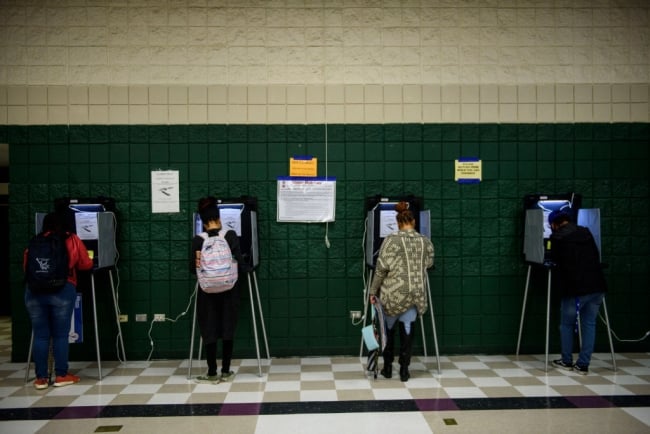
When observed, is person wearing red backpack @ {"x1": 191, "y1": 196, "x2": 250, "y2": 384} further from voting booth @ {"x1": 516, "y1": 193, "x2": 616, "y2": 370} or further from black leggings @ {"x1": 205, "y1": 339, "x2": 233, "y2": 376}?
voting booth @ {"x1": 516, "y1": 193, "x2": 616, "y2": 370}

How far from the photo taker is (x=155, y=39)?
4984 millimetres

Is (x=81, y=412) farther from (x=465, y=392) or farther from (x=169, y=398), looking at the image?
(x=465, y=392)

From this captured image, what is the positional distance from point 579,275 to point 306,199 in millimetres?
2381

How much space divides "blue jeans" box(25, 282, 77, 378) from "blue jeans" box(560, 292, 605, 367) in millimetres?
3973

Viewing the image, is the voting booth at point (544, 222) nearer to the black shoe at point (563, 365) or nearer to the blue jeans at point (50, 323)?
the black shoe at point (563, 365)

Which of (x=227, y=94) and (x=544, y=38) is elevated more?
(x=544, y=38)

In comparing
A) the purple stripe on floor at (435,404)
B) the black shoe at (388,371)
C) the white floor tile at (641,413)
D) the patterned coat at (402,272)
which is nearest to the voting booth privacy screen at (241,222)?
the patterned coat at (402,272)

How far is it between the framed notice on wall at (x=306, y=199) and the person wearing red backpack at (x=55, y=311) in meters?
1.74

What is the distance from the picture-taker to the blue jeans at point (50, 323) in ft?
13.5

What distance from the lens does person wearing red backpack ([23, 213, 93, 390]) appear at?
13.5 feet

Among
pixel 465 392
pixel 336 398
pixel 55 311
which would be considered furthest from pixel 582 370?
pixel 55 311

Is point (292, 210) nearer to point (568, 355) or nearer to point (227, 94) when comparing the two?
point (227, 94)

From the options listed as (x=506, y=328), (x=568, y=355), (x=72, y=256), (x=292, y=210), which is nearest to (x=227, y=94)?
(x=292, y=210)

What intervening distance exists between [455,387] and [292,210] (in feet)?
6.80
